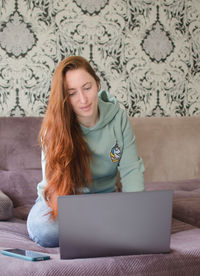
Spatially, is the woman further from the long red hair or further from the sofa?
the sofa

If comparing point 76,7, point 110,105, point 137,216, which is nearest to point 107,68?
point 76,7

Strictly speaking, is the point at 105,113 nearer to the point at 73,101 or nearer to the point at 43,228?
the point at 73,101

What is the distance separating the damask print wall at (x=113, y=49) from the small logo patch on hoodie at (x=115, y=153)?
1125 millimetres

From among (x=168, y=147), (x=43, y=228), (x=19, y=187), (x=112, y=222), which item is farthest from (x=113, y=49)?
(x=112, y=222)

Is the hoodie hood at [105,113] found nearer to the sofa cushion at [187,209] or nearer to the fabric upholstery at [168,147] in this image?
the sofa cushion at [187,209]

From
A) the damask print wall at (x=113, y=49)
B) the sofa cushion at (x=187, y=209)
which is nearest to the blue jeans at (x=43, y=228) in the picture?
the sofa cushion at (x=187, y=209)

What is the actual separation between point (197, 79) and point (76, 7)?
111cm

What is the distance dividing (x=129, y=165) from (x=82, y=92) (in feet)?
1.29

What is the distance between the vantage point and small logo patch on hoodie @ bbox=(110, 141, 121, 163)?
67.4 inches

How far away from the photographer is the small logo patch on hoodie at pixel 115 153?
171cm

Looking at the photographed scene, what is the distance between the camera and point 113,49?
111 inches

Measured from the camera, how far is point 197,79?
3.04 m

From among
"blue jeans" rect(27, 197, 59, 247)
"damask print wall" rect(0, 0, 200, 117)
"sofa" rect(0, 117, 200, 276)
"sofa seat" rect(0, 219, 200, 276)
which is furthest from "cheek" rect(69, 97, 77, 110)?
"damask print wall" rect(0, 0, 200, 117)

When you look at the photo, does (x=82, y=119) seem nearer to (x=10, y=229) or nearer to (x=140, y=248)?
(x=10, y=229)
